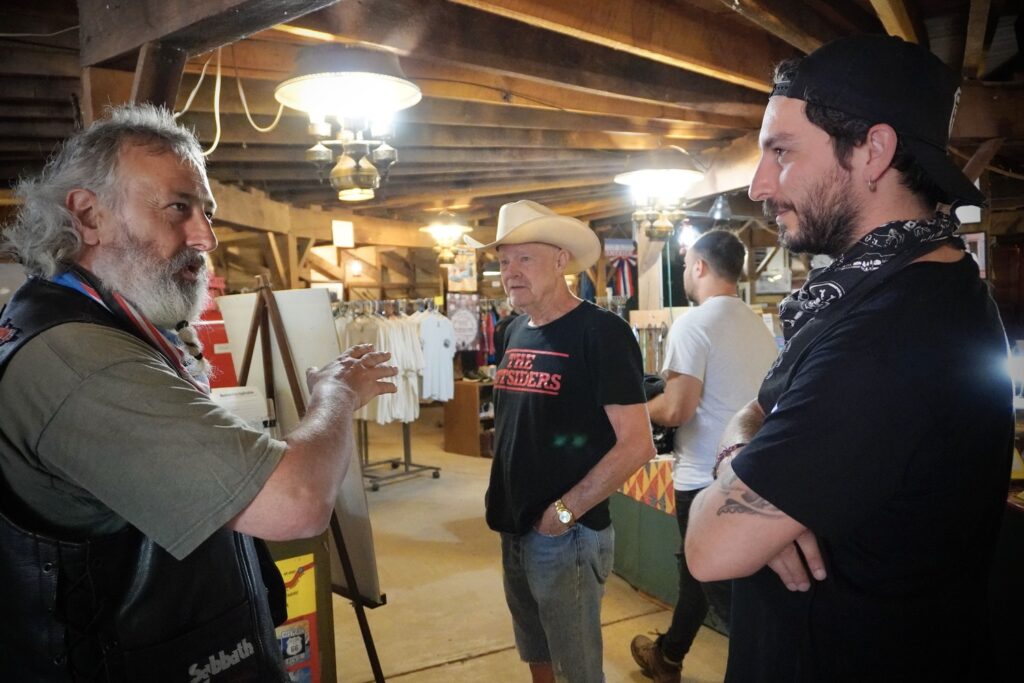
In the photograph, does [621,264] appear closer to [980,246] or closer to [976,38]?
[980,246]

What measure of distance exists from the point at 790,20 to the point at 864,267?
1941mm

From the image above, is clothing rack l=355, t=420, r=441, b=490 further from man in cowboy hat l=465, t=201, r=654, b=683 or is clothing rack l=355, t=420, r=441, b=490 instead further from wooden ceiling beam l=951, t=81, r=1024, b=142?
wooden ceiling beam l=951, t=81, r=1024, b=142

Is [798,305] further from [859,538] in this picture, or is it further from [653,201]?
[653,201]

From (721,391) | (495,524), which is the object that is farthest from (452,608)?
(721,391)

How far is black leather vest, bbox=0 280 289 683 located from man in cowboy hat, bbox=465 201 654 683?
3.49ft

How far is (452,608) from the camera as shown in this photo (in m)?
4.01

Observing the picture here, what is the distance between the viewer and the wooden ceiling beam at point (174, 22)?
1.73m

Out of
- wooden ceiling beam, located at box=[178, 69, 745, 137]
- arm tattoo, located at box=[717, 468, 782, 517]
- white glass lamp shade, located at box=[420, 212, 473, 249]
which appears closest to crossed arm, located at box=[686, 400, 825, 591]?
arm tattoo, located at box=[717, 468, 782, 517]

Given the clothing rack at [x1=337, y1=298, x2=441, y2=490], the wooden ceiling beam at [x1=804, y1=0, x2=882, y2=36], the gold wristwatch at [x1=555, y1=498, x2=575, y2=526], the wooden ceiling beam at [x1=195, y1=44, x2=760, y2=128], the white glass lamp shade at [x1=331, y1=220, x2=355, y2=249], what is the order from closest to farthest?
1. the gold wristwatch at [x1=555, y1=498, x2=575, y2=526]
2. the wooden ceiling beam at [x1=804, y1=0, x2=882, y2=36]
3. the wooden ceiling beam at [x1=195, y1=44, x2=760, y2=128]
4. the clothing rack at [x1=337, y1=298, x2=441, y2=490]
5. the white glass lamp shade at [x1=331, y1=220, x2=355, y2=249]

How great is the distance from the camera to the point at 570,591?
86.0 inches

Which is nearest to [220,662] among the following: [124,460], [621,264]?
[124,460]

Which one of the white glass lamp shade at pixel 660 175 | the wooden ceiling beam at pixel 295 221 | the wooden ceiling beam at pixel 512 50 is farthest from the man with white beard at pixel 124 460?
the wooden ceiling beam at pixel 295 221

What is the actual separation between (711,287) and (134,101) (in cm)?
235

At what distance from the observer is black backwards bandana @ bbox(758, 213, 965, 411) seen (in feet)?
3.55
